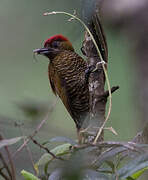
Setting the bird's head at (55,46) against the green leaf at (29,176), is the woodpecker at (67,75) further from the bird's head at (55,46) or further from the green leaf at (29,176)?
the green leaf at (29,176)

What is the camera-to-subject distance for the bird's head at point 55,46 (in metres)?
3.07

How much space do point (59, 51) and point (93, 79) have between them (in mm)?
1251

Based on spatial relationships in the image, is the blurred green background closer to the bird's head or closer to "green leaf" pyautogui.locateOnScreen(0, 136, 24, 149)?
the bird's head

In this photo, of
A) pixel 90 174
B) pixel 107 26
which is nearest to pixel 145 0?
pixel 107 26

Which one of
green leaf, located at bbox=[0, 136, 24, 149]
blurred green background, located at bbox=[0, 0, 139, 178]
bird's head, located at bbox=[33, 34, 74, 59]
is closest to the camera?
green leaf, located at bbox=[0, 136, 24, 149]

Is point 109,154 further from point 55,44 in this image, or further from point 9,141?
point 55,44

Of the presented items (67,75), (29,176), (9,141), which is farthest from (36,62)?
(9,141)

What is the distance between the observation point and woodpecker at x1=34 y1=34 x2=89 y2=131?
124 inches

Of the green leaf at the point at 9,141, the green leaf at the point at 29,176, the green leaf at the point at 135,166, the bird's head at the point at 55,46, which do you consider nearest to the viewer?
the green leaf at the point at 9,141

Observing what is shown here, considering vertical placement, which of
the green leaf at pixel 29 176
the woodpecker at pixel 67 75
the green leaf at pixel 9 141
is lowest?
the woodpecker at pixel 67 75

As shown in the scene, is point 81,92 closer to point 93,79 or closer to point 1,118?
point 93,79

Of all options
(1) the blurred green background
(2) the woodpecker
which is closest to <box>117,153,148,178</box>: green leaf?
(1) the blurred green background

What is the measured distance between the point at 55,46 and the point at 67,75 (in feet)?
0.83

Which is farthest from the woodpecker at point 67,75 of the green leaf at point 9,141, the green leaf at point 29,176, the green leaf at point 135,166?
the green leaf at point 9,141
